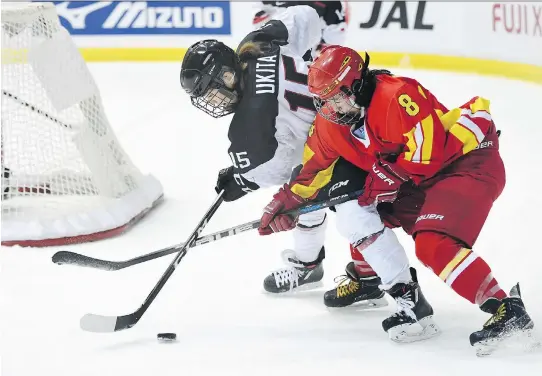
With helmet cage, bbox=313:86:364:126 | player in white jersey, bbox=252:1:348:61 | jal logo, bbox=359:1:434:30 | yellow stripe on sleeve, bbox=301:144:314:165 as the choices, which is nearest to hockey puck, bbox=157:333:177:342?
yellow stripe on sleeve, bbox=301:144:314:165

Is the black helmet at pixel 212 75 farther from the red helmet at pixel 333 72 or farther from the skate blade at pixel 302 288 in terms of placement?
the skate blade at pixel 302 288

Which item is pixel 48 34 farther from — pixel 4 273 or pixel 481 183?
pixel 481 183

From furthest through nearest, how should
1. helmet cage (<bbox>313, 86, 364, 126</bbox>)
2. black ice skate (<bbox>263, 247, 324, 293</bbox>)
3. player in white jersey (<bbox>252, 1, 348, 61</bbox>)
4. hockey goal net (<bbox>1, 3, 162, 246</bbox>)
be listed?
1. player in white jersey (<bbox>252, 1, 348, 61</bbox>)
2. hockey goal net (<bbox>1, 3, 162, 246</bbox>)
3. black ice skate (<bbox>263, 247, 324, 293</bbox>)
4. helmet cage (<bbox>313, 86, 364, 126</bbox>)

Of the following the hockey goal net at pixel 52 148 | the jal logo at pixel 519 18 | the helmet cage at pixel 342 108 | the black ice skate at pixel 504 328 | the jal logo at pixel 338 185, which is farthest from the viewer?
the jal logo at pixel 519 18

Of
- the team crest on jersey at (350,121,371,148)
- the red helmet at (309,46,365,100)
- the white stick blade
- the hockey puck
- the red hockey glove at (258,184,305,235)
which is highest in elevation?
the red helmet at (309,46,365,100)

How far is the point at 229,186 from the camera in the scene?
279cm

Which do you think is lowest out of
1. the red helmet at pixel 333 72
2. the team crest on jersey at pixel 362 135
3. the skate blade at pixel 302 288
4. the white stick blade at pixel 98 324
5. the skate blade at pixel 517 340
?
the skate blade at pixel 302 288

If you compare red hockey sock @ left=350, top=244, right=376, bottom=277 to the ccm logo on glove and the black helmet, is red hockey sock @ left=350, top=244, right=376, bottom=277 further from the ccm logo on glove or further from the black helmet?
the black helmet

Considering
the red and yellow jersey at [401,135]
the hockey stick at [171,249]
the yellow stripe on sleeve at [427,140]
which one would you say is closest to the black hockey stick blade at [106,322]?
the hockey stick at [171,249]

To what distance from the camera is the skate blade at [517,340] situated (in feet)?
7.34

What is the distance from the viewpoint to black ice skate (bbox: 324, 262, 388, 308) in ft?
8.94

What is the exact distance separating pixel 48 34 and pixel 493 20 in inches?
133

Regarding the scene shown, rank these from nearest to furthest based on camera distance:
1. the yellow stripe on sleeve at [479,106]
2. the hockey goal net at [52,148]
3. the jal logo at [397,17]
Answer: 1. the yellow stripe on sleeve at [479,106]
2. the hockey goal net at [52,148]
3. the jal logo at [397,17]

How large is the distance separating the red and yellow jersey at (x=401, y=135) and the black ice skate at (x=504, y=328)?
39 cm
